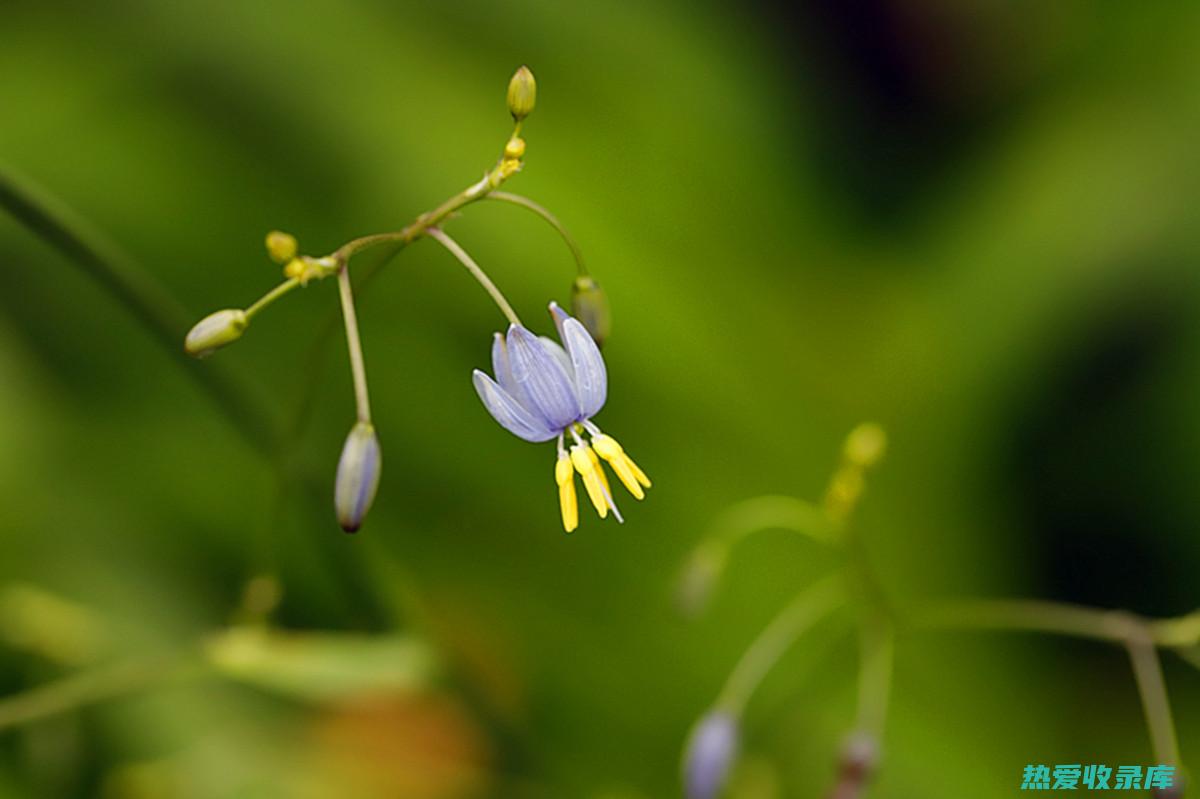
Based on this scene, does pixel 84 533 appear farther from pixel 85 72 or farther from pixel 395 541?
pixel 85 72

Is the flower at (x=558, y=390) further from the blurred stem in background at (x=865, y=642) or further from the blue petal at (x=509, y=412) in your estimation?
the blurred stem in background at (x=865, y=642)

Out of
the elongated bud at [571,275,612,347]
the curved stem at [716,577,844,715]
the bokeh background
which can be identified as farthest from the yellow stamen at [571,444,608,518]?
the bokeh background

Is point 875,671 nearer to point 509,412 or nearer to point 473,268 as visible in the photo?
point 509,412

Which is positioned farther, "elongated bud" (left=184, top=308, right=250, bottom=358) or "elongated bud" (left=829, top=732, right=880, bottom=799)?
"elongated bud" (left=829, top=732, right=880, bottom=799)

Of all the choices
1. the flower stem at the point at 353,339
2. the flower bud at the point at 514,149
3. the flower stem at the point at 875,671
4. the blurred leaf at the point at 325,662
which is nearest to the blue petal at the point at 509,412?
the flower stem at the point at 353,339

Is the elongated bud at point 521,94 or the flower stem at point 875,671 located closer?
the elongated bud at point 521,94

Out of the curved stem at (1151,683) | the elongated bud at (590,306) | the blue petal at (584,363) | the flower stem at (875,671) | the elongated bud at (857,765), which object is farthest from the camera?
the flower stem at (875,671)

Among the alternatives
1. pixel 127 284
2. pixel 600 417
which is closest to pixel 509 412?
pixel 127 284

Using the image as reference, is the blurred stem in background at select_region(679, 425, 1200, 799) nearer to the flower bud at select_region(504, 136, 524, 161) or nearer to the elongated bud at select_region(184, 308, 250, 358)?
the flower bud at select_region(504, 136, 524, 161)

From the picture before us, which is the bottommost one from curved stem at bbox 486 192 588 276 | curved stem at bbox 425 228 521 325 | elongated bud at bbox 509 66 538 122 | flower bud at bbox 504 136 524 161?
curved stem at bbox 425 228 521 325
